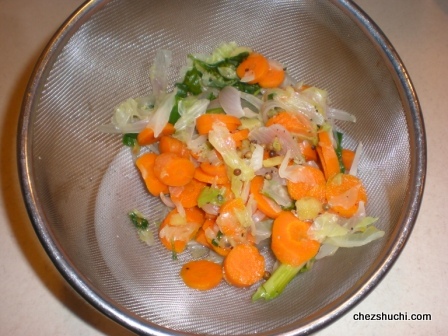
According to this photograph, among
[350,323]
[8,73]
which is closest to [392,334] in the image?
[350,323]

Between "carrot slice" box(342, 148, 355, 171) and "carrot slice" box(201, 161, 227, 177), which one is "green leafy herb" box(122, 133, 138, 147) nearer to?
"carrot slice" box(201, 161, 227, 177)

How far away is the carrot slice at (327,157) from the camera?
5.03 ft

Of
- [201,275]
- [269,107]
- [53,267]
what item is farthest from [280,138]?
[53,267]

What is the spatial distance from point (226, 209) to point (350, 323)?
0.53m

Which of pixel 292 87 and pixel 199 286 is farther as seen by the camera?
pixel 292 87

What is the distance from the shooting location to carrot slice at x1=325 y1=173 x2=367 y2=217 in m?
1.48

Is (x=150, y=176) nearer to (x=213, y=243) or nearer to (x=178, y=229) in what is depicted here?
(x=178, y=229)

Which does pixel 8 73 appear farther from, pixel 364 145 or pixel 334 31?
pixel 364 145

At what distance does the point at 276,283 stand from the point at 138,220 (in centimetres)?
49

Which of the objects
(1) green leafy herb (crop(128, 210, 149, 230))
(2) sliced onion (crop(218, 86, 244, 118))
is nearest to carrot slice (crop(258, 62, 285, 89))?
(2) sliced onion (crop(218, 86, 244, 118))

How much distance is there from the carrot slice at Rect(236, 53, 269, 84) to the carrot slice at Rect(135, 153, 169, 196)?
1.36ft

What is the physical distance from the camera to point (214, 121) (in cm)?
154

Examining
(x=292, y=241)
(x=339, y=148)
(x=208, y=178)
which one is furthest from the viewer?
(x=339, y=148)

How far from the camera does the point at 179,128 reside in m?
1.61
